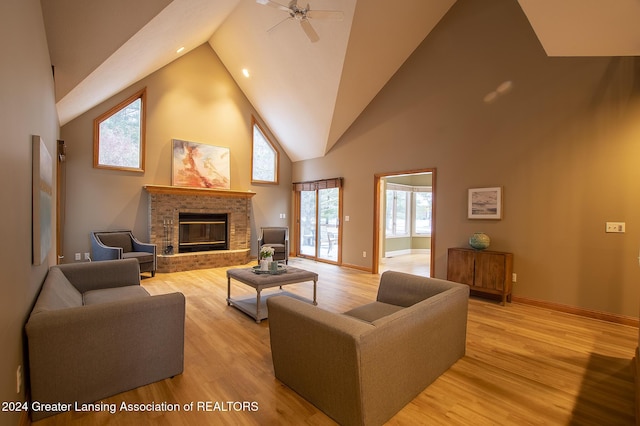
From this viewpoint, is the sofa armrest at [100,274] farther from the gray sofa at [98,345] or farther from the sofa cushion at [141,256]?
the sofa cushion at [141,256]

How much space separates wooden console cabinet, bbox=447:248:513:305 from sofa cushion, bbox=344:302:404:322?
2360mm

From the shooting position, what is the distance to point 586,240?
13.1 feet

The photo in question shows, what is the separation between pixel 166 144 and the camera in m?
6.88

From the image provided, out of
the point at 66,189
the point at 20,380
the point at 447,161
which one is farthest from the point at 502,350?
the point at 66,189

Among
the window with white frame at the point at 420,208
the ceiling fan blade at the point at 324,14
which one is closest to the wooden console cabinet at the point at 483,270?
the ceiling fan blade at the point at 324,14

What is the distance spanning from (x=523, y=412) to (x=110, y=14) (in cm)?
497

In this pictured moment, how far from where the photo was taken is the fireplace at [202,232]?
278 inches

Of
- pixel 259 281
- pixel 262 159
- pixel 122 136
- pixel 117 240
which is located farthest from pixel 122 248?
pixel 262 159

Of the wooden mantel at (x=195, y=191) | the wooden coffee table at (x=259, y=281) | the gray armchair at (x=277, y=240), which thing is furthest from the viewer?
the gray armchair at (x=277, y=240)

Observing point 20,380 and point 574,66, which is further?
point 574,66

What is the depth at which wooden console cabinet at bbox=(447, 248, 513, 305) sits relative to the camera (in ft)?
14.5

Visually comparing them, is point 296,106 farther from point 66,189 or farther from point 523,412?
point 523,412

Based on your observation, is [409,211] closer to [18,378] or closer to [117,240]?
[117,240]

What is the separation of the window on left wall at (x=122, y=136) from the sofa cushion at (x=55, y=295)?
3.83m
